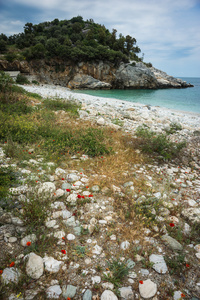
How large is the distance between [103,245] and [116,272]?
19.2 inches

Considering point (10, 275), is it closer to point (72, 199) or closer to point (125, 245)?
point (72, 199)

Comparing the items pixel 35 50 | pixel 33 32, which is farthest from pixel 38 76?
pixel 33 32

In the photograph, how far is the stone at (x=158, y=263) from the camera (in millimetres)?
2422

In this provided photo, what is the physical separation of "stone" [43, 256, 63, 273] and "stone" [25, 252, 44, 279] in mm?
91

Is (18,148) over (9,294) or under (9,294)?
over

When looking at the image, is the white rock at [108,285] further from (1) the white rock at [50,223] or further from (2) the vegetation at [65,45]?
(2) the vegetation at [65,45]

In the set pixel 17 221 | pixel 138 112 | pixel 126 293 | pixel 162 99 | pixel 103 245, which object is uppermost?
pixel 162 99

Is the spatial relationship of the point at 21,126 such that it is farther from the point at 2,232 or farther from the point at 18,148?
the point at 2,232

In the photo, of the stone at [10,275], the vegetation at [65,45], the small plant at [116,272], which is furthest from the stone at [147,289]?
the vegetation at [65,45]

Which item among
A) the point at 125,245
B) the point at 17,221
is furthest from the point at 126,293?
the point at 17,221

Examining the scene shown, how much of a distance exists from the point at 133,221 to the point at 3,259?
2.22m

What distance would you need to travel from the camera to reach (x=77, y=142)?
5938 millimetres

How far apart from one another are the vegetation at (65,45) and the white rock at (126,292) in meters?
51.4

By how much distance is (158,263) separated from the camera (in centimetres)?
249
